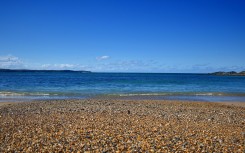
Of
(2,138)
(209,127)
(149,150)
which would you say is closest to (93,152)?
(149,150)

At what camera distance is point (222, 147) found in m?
7.39

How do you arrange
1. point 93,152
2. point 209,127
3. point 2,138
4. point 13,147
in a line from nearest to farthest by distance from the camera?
point 93,152 < point 13,147 < point 2,138 < point 209,127

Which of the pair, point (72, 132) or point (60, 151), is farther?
point (72, 132)

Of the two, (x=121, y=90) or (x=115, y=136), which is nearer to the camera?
(x=115, y=136)

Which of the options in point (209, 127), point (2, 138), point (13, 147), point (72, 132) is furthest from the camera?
point (209, 127)

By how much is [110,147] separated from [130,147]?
59cm

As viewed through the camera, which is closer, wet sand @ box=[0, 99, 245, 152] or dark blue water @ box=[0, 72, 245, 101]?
wet sand @ box=[0, 99, 245, 152]

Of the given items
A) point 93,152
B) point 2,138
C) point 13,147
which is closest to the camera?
point 93,152

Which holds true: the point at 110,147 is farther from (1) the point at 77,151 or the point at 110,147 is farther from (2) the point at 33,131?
(2) the point at 33,131

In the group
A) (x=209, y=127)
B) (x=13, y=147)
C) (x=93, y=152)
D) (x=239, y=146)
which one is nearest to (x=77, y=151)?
(x=93, y=152)

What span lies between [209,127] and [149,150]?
4.58 metres

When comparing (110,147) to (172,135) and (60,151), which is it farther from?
(172,135)

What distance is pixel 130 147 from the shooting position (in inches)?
280

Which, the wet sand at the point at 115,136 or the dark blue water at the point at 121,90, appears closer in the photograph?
the wet sand at the point at 115,136
